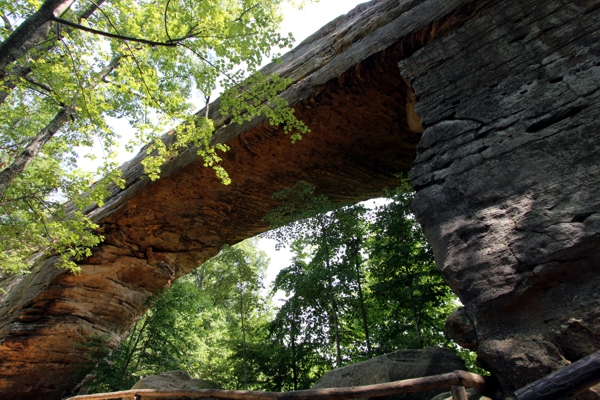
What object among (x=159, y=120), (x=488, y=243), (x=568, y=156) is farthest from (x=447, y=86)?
(x=159, y=120)

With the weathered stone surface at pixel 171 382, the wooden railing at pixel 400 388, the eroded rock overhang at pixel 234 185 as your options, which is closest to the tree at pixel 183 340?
the weathered stone surface at pixel 171 382

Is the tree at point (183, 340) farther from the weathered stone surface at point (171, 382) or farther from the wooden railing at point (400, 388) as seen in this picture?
the wooden railing at point (400, 388)

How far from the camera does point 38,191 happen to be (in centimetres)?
656

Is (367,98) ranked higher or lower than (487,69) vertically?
higher

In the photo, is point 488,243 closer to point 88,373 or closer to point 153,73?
point 153,73

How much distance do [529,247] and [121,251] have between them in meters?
10.1

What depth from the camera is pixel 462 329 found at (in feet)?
12.2

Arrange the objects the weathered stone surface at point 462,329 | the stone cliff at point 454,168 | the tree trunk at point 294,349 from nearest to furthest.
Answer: the stone cliff at point 454,168 < the weathered stone surface at point 462,329 < the tree trunk at point 294,349

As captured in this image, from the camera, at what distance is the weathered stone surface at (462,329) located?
364 cm

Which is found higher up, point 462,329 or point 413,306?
point 413,306

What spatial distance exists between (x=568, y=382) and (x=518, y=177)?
91.9 inches

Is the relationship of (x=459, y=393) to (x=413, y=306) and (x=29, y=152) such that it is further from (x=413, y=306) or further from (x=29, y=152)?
(x=29, y=152)

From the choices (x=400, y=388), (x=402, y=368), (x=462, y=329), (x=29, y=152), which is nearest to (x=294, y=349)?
(x=402, y=368)

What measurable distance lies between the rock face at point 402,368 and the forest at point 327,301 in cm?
172
